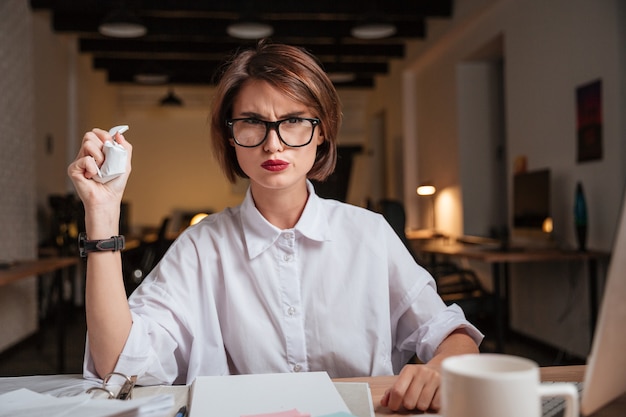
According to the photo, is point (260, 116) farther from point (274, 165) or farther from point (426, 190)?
point (426, 190)

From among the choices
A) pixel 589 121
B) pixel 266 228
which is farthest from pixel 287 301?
pixel 589 121

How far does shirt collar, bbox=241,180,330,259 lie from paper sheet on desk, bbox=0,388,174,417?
527mm

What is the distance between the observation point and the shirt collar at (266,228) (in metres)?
1.33

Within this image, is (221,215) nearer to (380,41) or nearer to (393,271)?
(393,271)

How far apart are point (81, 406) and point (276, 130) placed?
25.9 inches

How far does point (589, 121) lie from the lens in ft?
13.3

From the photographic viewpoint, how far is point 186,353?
1.32m

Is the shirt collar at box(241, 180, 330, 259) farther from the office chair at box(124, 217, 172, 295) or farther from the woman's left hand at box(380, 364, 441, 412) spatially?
the office chair at box(124, 217, 172, 295)

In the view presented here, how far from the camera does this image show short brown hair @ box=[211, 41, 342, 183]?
1310 millimetres

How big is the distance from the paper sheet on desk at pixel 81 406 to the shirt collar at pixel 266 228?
1.73 ft

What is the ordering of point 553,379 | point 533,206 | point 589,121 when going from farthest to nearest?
point 533,206
point 589,121
point 553,379

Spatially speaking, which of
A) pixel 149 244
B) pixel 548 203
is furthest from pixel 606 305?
pixel 149 244

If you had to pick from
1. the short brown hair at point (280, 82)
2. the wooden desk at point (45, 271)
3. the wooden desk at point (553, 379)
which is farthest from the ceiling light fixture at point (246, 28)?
the wooden desk at point (553, 379)

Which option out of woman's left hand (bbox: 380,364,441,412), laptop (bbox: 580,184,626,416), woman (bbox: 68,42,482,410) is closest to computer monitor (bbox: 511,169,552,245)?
woman (bbox: 68,42,482,410)
